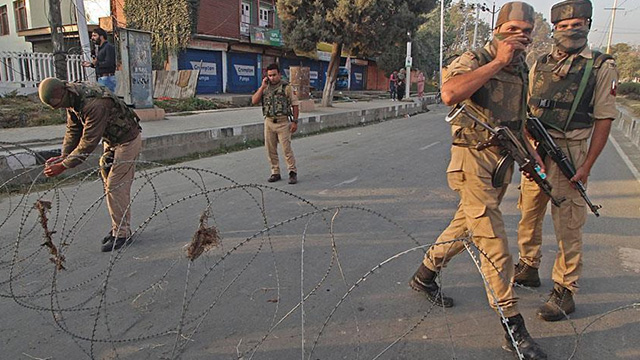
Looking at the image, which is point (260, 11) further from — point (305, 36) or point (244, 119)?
point (244, 119)

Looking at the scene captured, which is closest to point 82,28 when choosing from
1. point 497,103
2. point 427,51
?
point 497,103

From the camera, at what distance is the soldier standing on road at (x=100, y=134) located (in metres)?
3.48

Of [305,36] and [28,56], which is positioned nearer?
[28,56]

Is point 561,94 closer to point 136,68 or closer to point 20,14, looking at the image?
point 136,68

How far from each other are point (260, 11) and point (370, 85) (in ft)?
51.6

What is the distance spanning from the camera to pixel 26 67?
12461 millimetres

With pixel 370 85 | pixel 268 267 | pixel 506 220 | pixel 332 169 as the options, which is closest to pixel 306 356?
pixel 268 267

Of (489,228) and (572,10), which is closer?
(489,228)

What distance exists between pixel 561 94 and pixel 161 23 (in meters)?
19.6

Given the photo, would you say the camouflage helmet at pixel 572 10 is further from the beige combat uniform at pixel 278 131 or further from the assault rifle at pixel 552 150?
the beige combat uniform at pixel 278 131

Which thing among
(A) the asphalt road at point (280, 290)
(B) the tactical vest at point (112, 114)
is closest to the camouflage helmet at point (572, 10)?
(A) the asphalt road at point (280, 290)

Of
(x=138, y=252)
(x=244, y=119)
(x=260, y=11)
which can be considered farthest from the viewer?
(x=260, y=11)

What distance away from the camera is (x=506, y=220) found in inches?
194

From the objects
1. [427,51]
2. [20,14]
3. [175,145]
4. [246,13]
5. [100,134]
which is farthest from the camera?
[427,51]
